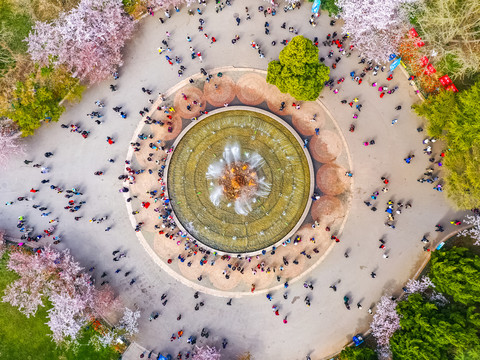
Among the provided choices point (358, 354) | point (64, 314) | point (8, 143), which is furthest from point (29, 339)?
point (358, 354)

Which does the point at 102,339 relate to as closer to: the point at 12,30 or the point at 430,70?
the point at 12,30

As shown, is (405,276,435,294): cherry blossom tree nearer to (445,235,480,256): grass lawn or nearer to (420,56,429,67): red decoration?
(445,235,480,256): grass lawn

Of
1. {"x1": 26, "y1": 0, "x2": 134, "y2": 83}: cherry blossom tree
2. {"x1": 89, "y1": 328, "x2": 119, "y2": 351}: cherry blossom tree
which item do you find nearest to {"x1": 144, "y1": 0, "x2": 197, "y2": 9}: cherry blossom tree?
{"x1": 26, "y1": 0, "x2": 134, "y2": 83}: cherry blossom tree

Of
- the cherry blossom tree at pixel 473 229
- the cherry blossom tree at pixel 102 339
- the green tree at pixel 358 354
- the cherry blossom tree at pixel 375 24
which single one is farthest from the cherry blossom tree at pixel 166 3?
the green tree at pixel 358 354

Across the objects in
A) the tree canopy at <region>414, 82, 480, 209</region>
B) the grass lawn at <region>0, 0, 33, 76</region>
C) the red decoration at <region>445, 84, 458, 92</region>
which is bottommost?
the grass lawn at <region>0, 0, 33, 76</region>

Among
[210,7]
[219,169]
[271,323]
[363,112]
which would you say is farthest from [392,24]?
[271,323]

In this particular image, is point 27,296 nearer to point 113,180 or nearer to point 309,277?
point 113,180

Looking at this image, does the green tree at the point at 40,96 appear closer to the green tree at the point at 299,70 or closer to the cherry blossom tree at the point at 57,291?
the cherry blossom tree at the point at 57,291
